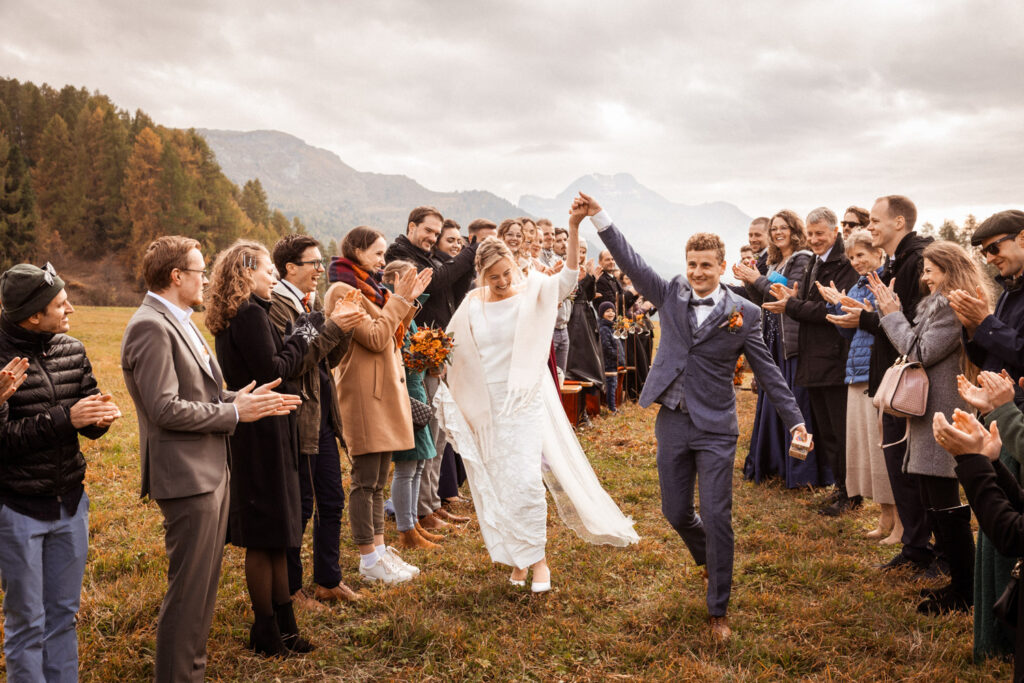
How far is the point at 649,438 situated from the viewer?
→ 439 inches

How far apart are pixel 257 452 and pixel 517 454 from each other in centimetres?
210

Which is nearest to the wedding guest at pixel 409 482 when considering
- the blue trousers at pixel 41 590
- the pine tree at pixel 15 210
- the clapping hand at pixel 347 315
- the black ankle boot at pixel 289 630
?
the clapping hand at pixel 347 315

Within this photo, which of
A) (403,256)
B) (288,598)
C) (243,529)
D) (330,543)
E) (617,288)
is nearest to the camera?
(243,529)

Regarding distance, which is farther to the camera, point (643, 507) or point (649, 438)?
point (649, 438)

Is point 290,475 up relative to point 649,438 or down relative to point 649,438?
up

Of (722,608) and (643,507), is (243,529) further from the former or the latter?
(643,507)

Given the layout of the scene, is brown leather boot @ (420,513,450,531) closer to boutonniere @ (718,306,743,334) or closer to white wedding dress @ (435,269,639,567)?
white wedding dress @ (435,269,639,567)

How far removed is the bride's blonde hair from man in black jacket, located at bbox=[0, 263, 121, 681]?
9.57ft

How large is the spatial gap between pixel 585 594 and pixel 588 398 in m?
7.54

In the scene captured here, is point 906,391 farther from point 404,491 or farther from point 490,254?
point 404,491

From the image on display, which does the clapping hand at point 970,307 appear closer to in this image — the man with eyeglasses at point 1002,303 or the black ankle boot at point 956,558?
the man with eyeglasses at point 1002,303

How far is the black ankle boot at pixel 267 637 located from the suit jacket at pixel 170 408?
1317 millimetres

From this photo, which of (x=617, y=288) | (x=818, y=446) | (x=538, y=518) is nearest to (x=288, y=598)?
(x=538, y=518)

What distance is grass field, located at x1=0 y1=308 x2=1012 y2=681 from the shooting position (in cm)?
419
